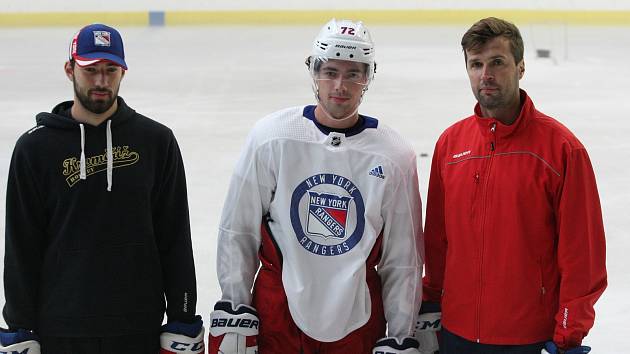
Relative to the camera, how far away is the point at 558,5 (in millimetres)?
17188

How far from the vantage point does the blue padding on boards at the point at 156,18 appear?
56.5 feet

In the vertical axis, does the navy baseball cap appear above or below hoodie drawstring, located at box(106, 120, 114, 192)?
above

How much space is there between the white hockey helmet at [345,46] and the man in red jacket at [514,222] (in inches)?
8.5

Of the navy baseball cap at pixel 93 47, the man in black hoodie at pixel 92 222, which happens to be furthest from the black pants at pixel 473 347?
the navy baseball cap at pixel 93 47

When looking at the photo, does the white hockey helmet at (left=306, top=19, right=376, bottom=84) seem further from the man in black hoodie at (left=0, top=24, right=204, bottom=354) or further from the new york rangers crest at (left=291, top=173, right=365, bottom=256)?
the man in black hoodie at (left=0, top=24, right=204, bottom=354)

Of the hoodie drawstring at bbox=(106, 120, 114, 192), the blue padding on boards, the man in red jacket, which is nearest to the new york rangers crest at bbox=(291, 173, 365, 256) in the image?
the man in red jacket

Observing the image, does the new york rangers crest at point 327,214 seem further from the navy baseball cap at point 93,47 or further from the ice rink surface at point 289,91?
the ice rink surface at point 289,91

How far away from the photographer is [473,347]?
6.63 feet

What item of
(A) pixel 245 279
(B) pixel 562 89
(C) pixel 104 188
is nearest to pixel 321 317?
(A) pixel 245 279

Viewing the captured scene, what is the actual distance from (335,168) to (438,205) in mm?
Result: 279

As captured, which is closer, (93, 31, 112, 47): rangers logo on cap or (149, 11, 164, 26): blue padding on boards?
(93, 31, 112, 47): rangers logo on cap

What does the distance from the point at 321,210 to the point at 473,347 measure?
17.6 inches

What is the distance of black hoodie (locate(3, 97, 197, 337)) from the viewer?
1.94 metres

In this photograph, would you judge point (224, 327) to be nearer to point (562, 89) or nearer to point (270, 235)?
point (270, 235)
